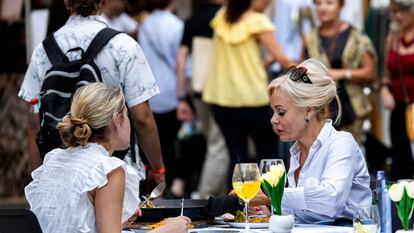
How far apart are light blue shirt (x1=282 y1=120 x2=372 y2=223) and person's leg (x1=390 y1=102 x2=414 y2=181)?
3.85m

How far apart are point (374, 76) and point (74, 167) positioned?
4.60m

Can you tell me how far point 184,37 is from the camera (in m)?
9.88

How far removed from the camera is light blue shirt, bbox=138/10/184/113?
9945 mm

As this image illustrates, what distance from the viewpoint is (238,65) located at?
923 cm

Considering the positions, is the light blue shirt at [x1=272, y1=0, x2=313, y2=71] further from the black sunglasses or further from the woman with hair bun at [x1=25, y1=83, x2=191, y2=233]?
the woman with hair bun at [x1=25, y1=83, x2=191, y2=233]

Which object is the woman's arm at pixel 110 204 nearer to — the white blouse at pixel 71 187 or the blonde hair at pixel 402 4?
the white blouse at pixel 71 187

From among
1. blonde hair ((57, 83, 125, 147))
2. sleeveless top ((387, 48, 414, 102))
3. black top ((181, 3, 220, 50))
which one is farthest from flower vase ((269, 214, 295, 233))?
black top ((181, 3, 220, 50))

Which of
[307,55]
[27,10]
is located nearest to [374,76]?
[307,55]

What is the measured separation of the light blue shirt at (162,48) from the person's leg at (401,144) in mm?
1769

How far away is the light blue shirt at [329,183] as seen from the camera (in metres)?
5.23

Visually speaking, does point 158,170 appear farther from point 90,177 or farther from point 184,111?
point 184,111

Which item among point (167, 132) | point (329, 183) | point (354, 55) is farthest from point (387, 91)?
point (329, 183)

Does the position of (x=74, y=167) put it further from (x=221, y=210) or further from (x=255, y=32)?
(x=255, y=32)

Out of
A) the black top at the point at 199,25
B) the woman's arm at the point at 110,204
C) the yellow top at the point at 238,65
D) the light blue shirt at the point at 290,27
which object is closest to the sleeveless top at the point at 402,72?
the light blue shirt at the point at 290,27
